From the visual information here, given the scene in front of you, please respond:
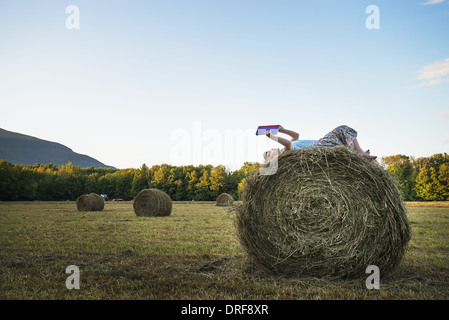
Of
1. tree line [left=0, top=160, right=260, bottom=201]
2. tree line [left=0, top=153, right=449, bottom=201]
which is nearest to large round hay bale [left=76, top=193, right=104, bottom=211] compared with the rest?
tree line [left=0, top=153, right=449, bottom=201]

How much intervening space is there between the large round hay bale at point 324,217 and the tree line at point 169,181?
34.1 m

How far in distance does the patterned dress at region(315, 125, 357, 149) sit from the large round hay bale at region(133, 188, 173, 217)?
503 inches

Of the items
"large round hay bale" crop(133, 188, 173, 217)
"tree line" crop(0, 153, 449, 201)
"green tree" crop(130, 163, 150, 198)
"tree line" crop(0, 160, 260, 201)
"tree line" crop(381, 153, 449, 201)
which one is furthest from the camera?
"green tree" crop(130, 163, 150, 198)

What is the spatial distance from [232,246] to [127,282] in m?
3.22

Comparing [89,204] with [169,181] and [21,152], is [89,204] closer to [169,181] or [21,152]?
[169,181]

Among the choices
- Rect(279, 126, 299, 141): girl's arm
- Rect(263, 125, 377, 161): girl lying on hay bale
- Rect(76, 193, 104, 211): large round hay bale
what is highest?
Rect(279, 126, 299, 141): girl's arm

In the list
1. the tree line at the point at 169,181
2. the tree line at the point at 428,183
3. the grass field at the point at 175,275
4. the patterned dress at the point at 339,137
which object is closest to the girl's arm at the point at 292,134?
the patterned dress at the point at 339,137

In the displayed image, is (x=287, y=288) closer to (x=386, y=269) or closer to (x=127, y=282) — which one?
(x=386, y=269)

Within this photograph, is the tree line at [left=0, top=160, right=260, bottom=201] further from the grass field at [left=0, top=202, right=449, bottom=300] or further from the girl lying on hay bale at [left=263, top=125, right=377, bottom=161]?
the girl lying on hay bale at [left=263, top=125, right=377, bottom=161]

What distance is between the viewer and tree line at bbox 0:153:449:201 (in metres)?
42.3

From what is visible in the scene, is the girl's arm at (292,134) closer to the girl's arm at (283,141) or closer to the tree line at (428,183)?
the girl's arm at (283,141)

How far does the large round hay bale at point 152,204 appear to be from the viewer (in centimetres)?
1661

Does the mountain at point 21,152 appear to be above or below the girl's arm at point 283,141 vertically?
above

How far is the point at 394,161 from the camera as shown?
55.4 metres
